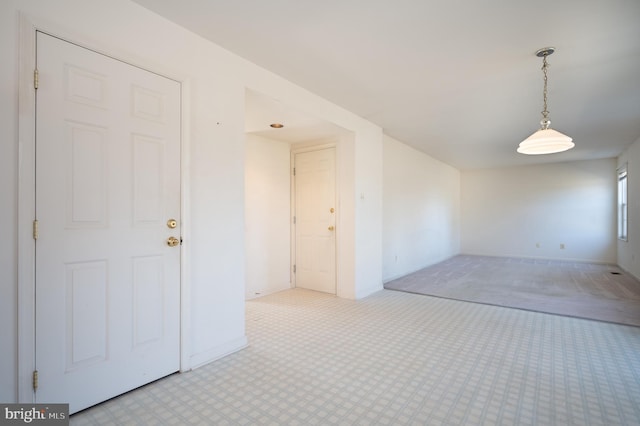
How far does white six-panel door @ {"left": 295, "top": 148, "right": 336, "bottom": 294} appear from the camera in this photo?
476 centimetres

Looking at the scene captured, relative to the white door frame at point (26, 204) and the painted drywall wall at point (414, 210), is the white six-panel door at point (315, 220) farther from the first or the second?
the white door frame at point (26, 204)

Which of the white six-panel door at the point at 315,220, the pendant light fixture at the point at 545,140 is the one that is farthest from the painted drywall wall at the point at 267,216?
the pendant light fixture at the point at 545,140

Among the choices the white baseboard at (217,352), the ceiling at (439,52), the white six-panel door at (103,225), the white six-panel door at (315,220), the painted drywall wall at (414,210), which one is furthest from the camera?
the painted drywall wall at (414,210)

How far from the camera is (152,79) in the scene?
2217 mm

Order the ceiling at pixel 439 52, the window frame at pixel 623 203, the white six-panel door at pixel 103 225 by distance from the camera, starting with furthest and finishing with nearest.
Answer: the window frame at pixel 623 203 → the ceiling at pixel 439 52 → the white six-panel door at pixel 103 225

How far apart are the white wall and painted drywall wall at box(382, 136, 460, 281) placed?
297 centimetres

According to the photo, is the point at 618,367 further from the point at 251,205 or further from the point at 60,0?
the point at 60,0

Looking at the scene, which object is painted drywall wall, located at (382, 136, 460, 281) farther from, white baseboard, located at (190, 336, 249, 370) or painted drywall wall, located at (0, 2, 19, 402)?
painted drywall wall, located at (0, 2, 19, 402)

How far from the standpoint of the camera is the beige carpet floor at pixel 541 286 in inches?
156
